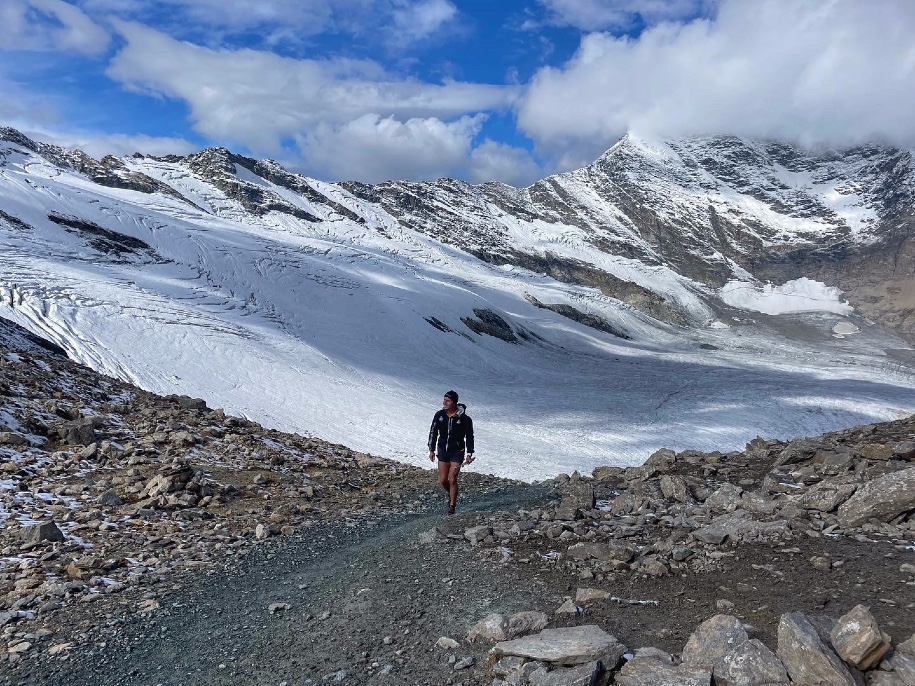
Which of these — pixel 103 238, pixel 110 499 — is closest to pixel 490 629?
pixel 110 499

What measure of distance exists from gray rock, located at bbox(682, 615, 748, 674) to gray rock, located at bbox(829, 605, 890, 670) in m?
0.59

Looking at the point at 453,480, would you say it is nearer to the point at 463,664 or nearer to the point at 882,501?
the point at 463,664

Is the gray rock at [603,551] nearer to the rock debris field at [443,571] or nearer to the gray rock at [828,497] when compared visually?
the rock debris field at [443,571]

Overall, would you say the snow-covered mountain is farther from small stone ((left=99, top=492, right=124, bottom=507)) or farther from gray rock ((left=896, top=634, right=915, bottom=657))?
gray rock ((left=896, top=634, right=915, bottom=657))

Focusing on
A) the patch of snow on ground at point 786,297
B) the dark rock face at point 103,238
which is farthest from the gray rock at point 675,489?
the patch of snow on ground at point 786,297

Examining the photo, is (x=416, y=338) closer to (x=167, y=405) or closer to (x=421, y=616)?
(x=167, y=405)

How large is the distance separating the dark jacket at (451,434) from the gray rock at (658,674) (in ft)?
18.6

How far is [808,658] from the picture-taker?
4.13 meters

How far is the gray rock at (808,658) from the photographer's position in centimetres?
400

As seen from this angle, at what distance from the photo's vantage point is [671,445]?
1052 inches

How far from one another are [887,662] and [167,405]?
1446 cm

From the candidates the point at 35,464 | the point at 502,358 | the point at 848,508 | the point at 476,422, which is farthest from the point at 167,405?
the point at 502,358

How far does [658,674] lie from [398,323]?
144 feet

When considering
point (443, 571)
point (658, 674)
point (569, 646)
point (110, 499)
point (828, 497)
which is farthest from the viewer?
point (110, 499)
